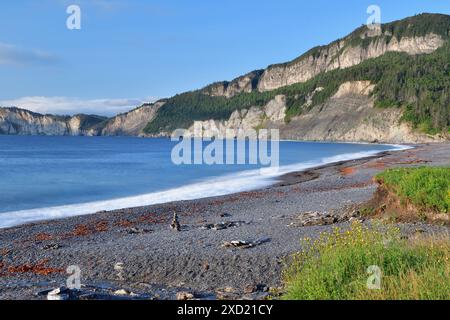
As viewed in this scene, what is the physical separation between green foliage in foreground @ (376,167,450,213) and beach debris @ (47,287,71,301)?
1153 centimetres

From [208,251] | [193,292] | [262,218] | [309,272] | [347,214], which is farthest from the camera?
[262,218]

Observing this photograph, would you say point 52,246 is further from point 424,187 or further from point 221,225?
point 424,187

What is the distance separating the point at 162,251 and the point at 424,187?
8.85 metres

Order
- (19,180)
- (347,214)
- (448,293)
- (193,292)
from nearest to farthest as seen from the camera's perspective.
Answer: (448,293)
(193,292)
(347,214)
(19,180)

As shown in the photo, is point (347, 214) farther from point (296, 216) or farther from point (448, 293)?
point (448, 293)

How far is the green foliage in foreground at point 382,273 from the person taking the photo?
23.9 ft

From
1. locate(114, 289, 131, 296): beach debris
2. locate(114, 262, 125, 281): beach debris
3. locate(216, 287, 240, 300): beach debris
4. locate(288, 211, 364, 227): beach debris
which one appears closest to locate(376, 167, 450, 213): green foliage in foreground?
locate(288, 211, 364, 227): beach debris

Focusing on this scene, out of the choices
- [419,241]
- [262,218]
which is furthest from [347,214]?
[419,241]

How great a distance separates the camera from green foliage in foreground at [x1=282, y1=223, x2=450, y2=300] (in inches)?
287

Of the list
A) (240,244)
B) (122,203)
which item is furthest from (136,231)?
(122,203)

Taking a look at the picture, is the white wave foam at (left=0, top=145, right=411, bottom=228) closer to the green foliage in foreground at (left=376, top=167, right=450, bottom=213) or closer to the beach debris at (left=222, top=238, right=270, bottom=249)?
the beach debris at (left=222, top=238, right=270, bottom=249)

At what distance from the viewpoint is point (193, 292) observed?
10562mm

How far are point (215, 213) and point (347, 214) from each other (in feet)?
23.2

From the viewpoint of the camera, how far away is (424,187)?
54.1 ft
